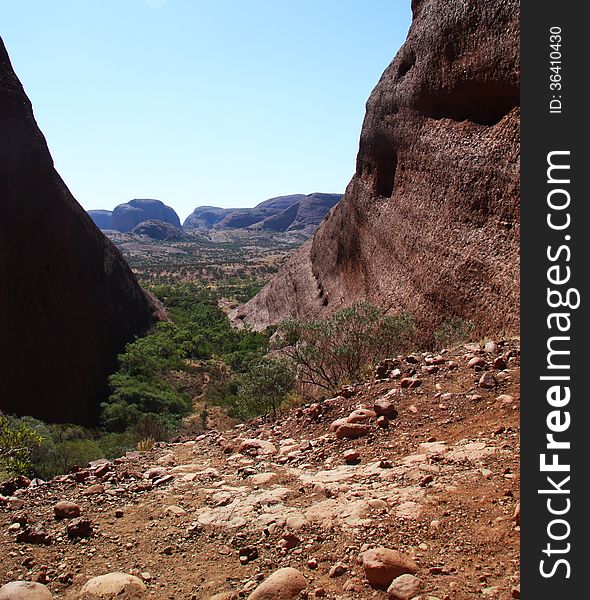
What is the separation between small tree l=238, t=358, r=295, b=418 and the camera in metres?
9.98

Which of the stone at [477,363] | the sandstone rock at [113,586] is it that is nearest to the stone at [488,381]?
the stone at [477,363]

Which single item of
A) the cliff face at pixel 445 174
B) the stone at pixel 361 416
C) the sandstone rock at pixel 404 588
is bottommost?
the sandstone rock at pixel 404 588

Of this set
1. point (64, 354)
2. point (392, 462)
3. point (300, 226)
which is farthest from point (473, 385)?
point (300, 226)

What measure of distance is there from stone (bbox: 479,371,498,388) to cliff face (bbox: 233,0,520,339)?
11.6 feet

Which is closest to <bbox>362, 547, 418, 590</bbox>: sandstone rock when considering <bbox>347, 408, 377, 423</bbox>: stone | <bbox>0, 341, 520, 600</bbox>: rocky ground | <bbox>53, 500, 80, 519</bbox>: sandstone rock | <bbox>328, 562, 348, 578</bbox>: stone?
<bbox>0, 341, 520, 600</bbox>: rocky ground

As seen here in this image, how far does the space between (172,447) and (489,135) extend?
928cm

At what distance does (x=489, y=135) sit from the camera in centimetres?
1169

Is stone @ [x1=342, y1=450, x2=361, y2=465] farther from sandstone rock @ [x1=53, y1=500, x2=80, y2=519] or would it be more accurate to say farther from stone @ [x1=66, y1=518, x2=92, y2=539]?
sandstone rock @ [x1=53, y1=500, x2=80, y2=519]

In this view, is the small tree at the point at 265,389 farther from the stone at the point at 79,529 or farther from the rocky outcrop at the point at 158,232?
the rocky outcrop at the point at 158,232

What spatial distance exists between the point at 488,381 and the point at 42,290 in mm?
15160

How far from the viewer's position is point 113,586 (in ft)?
12.3

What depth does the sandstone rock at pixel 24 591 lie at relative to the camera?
11.9ft

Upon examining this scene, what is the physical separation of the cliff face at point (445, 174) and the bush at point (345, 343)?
1.68 m

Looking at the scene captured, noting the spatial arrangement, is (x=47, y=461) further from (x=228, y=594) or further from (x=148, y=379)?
(x=148, y=379)
